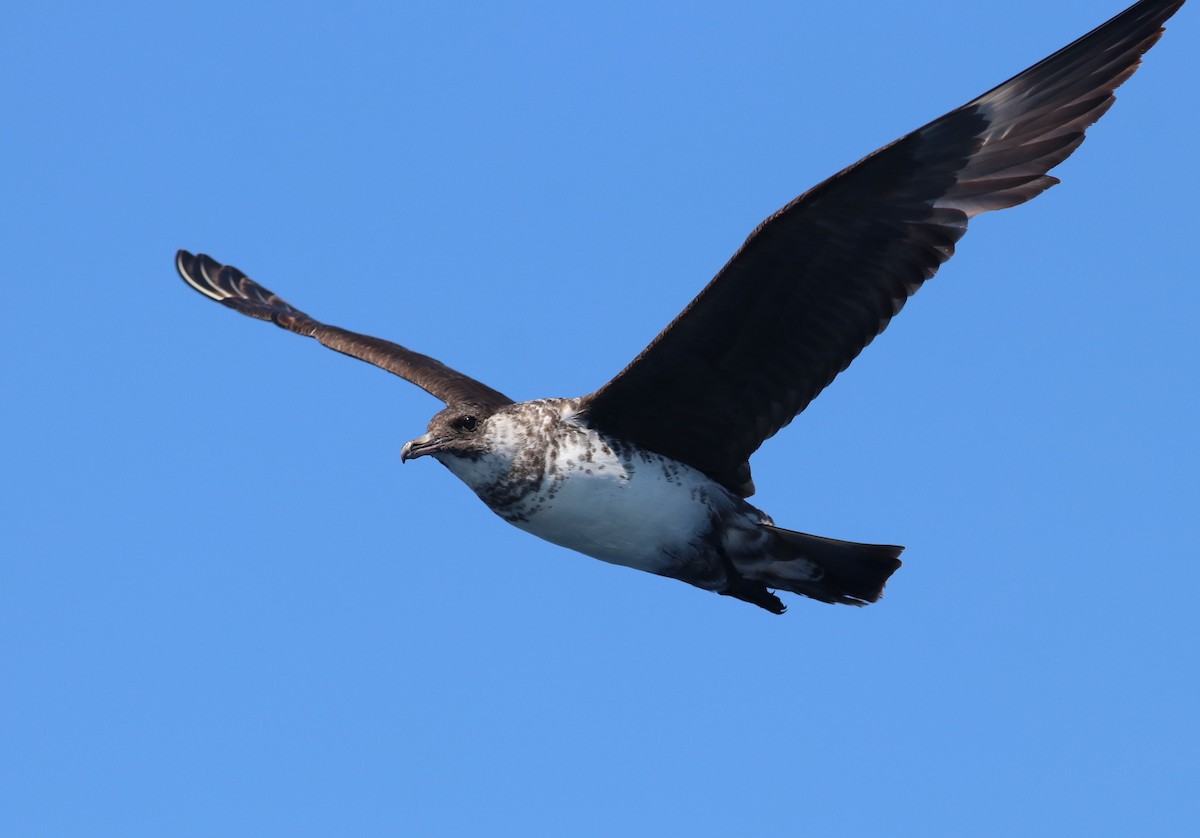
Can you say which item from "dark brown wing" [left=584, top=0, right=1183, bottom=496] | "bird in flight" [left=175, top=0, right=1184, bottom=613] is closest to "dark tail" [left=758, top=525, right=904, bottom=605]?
"bird in flight" [left=175, top=0, right=1184, bottom=613]

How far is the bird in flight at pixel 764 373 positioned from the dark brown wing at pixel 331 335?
0.37 feet

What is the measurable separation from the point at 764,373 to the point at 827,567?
1068 mm

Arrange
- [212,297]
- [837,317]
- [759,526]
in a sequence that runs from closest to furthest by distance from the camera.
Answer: [837,317]
[759,526]
[212,297]

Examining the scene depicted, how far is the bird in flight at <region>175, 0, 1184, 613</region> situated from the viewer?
6.68 metres

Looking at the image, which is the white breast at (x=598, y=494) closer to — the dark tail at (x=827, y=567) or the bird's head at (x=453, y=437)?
the bird's head at (x=453, y=437)

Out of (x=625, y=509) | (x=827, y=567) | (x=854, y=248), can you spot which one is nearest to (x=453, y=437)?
(x=625, y=509)

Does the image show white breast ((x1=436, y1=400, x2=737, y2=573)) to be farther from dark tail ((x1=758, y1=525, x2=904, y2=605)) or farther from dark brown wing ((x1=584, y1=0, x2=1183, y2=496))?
dark tail ((x1=758, y1=525, x2=904, y2=605))

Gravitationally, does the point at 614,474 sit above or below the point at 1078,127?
below

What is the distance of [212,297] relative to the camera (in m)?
11.4

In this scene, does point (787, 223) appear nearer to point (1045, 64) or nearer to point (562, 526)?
point (1045, 64)

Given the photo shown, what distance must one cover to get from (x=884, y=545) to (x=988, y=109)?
220cm

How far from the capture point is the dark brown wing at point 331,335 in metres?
8.43

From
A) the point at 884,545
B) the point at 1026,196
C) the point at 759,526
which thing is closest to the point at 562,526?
the point at 759,526

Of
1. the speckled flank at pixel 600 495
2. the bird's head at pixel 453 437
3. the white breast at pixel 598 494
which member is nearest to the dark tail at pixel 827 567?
the speckled flank at pixel 600 495
